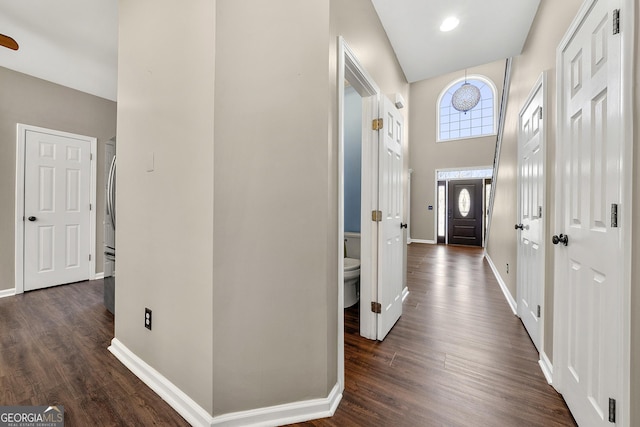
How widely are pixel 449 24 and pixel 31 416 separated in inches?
149

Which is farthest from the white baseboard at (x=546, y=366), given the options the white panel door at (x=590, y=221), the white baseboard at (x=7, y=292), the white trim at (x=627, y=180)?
the white baseboard at (x=7, y=292)

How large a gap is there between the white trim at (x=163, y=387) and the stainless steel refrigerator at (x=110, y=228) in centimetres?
80

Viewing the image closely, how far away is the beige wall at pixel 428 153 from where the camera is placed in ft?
24.1

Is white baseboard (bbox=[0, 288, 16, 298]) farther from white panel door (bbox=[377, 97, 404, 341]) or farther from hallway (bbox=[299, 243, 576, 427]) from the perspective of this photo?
white panel door (bbox=[377, 97, 404, 341])

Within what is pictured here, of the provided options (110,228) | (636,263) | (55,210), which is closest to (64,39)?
(110,228)

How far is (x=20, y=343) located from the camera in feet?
6.56

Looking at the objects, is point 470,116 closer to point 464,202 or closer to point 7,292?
point 464,202

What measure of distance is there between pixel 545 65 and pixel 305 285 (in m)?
2.25

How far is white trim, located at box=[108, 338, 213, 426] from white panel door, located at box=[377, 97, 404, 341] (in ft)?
4.42

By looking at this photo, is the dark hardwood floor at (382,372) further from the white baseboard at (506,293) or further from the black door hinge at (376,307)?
the black door hinge at (376,307)

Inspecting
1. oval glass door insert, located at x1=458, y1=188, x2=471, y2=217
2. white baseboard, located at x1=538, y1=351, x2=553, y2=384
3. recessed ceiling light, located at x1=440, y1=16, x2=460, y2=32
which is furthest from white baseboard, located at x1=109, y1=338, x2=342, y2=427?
oval glass door insert, located at x1=458, y1=188, x2=471, y2=217

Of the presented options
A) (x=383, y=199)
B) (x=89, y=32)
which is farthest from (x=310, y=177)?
(x=89, y=32)

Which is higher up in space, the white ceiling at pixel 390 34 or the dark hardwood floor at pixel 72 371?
the white ceiling at pixel 390 34

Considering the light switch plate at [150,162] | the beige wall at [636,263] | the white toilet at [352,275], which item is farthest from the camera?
the white toilet at [352,275]
